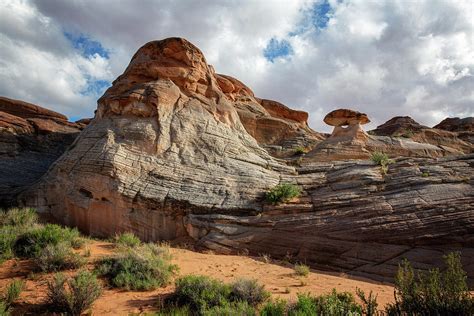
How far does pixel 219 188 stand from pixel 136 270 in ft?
17.5

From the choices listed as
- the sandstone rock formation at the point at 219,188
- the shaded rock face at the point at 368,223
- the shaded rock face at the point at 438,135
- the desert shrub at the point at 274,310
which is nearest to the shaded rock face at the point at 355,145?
the shaded rock face at the point at 438,135

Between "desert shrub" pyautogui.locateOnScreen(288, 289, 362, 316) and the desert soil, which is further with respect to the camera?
the desert soil

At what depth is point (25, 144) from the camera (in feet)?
62.7

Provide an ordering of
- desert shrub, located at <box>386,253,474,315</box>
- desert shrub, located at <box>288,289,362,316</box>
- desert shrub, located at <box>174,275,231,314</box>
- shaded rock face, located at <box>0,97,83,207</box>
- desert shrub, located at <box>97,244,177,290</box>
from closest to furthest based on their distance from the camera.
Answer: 1. desert shrub, located at <box>386,253,474,315</box>
2. desert shrub, located at <box>288,289,362,316</box>
3. desert shrub, located at <box>174,275,231,314</box>
4. desert shrub, located at <box>97,244,177,290</box>
5. shaded rock face, located at <box>0,97,83,207</box>

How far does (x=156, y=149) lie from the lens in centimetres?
1362

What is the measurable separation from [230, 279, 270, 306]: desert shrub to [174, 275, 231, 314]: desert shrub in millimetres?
156

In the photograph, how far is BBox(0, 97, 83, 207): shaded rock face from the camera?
15078mm

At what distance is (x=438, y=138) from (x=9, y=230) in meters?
34.9

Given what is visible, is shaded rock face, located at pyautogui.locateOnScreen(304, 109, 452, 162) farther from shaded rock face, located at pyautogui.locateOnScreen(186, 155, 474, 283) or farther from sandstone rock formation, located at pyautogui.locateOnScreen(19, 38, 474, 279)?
shaded rock face, located at pyautogui.locateOnScreen(186, 155, 474, 283)

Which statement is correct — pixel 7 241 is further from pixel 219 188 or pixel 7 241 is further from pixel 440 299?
pixel 440 299

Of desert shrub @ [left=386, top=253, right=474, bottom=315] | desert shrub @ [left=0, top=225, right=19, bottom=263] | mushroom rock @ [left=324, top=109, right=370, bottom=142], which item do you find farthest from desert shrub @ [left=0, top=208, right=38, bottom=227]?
mushroom rock @ [left=324, top=109, right=370, bottom=142]

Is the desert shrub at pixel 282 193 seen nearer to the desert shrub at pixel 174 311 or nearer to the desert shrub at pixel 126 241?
the desert shrub at pixel 126 241

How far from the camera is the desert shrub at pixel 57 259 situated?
782cm

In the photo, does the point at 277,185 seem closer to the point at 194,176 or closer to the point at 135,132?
the point at 194,176
